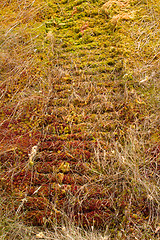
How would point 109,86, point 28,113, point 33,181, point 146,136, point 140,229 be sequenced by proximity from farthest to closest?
1. point 109,86
2. point 28,113
3. point 146,136
4. point 33,181
5. point 140,229

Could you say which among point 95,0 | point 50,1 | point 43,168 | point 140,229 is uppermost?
point 50,1

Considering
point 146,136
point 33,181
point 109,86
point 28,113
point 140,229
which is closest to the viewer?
point 140,229

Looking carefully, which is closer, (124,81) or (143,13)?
(124,81)

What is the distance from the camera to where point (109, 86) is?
9.50 ft

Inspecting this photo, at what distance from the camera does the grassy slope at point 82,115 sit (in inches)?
75.5

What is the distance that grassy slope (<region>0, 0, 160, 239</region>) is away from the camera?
75.5 inches

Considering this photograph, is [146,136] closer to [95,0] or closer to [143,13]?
[143,13]

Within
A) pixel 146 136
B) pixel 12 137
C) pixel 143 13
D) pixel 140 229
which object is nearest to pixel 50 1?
pixel 143 13

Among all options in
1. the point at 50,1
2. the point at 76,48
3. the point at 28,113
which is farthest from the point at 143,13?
the point at 28,113

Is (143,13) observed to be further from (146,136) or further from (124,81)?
(146,136)

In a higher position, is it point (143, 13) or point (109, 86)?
point (143, 13)

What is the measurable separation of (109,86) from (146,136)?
889 millimetres

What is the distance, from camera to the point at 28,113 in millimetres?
2662

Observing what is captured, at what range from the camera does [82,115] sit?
259 centimetres
